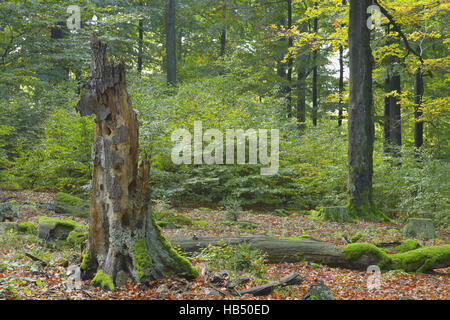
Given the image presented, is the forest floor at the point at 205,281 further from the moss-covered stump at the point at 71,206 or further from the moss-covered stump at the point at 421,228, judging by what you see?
the moss-covered stump at the point at 71,206

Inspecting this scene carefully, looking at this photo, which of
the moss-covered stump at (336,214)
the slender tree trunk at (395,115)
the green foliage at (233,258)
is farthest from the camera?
the slender tree trunk at (395,115)

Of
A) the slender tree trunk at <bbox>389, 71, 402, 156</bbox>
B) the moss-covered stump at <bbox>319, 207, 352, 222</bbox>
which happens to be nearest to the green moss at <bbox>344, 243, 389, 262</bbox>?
the moss-covered stump at <bbox>319, 207, 352, 222</bbox>

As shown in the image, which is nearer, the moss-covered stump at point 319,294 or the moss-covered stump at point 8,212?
the moss-covered stump at point 319,294

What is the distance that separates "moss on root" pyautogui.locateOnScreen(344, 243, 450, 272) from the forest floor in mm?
170

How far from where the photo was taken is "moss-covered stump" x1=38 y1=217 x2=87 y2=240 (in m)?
6.43

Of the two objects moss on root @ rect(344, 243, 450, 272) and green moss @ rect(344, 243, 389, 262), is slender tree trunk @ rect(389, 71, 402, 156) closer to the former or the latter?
moss on root @ rect(344, 243, 450, 272)

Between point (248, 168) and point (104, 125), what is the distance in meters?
8.54

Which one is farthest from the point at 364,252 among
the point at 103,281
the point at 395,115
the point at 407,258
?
the point at 395,115

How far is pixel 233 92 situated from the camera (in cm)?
1881

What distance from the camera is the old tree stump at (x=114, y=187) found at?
15.0 feet

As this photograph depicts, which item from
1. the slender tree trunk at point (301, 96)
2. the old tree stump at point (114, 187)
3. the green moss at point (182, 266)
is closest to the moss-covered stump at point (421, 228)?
the green moss at point (182, 266)

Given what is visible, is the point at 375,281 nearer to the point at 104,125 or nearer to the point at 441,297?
the point at 441,297

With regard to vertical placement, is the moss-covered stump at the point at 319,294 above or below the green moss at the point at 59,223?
below

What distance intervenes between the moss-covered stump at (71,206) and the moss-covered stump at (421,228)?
24.9ft
